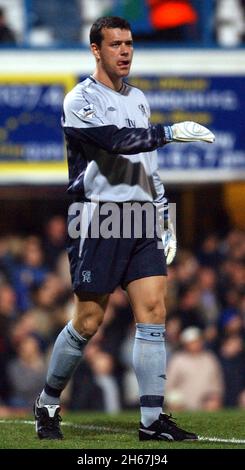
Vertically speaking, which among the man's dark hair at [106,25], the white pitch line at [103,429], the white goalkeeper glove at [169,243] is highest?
the man's dark hair at [106,25]

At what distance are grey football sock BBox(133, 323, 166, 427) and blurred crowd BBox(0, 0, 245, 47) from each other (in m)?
9.48

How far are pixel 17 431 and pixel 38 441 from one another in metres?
0.60

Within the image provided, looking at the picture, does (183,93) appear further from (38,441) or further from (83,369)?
(38,441)

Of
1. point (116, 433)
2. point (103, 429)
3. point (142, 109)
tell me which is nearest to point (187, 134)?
point (142, 109)

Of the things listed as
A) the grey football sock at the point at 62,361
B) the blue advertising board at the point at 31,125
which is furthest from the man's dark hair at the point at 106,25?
the blue advertising board at the point at 31,125

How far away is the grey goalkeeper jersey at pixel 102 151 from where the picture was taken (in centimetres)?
691

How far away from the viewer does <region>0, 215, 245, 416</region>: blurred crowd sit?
13281 millimetres

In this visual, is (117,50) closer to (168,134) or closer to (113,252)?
(168,134)

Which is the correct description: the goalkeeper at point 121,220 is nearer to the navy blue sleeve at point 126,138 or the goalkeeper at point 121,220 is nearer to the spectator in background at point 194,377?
the navy blue sleeve at point 126,138

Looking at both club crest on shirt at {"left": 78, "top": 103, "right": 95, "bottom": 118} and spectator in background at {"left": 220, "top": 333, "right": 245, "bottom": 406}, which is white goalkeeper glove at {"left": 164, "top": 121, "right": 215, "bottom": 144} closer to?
club crest on shirt at {"left": 78, "top": 103, "right": 95, "bottom": 118}

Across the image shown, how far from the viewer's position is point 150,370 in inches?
272

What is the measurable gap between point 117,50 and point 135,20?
9320 mm

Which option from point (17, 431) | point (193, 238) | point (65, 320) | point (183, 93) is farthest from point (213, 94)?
point (17, 431)

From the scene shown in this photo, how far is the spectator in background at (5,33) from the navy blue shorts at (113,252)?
9.26 metres
